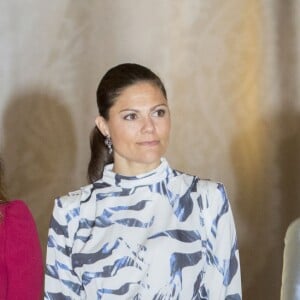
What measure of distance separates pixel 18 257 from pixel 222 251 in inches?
15.1

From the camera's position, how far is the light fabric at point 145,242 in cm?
163

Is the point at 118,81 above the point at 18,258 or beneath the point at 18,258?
above

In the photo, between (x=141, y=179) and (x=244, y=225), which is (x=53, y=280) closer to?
(x=141, y=179)

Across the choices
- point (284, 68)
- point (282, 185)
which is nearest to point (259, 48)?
point (284, 68)

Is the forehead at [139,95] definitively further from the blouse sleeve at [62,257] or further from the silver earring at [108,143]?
the blouse sleeve at [62,257]

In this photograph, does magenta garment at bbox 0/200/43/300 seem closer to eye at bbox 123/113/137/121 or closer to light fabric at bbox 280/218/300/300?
eye at bbox 123/113/137/121

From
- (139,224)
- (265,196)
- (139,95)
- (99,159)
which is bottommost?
(265,196)

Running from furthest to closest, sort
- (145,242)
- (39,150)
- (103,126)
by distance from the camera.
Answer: (39,150), (103,126), (145,242)

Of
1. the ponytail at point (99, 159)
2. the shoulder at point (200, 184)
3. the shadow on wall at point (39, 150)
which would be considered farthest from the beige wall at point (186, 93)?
the shoulder at point (200, 184)

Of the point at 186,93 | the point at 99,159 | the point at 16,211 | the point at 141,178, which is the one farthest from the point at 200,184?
the point at 186,93

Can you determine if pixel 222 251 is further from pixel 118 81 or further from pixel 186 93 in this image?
pixel 186 93

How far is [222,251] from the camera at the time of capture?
5.43 feet

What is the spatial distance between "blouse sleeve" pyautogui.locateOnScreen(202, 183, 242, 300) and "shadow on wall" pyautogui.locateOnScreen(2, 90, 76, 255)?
2.75 feet

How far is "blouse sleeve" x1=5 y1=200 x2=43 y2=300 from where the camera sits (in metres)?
1.71
